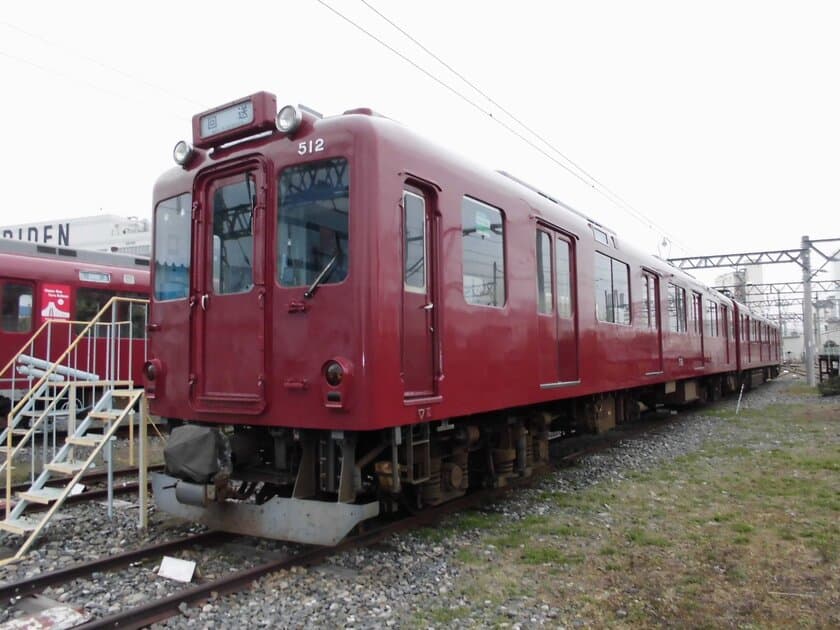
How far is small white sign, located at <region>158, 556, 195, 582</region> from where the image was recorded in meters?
4.52

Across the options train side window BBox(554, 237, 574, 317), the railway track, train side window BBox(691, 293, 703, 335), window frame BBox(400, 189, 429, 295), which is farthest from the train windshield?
train side window BBox(691, 293, 703, 335)

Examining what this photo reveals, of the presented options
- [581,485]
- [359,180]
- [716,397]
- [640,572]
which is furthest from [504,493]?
[716,397]

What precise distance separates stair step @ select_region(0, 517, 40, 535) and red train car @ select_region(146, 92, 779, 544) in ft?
3.21

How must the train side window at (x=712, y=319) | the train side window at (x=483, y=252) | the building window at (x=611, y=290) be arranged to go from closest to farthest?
the train side window at (x=483, y=252)
the building window at (x=611, y=290)
the train side window at (x=712, y=319)

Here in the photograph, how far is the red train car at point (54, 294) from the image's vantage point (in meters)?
11.4

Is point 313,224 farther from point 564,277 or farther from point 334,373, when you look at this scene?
point 564,277

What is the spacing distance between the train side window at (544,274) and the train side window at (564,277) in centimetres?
19

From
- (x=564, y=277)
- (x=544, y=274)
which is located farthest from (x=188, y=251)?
(x=564, y=277)

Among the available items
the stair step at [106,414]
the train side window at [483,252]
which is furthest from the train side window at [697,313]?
the stair step at [106,414]

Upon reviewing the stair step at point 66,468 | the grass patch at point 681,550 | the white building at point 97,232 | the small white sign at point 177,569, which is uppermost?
the white building at point 97,232

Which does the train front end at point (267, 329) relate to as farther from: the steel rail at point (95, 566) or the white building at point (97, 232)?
the white building at point (97, 232)

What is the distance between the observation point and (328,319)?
459 centimetres

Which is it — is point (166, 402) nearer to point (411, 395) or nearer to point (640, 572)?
point (411, 395)

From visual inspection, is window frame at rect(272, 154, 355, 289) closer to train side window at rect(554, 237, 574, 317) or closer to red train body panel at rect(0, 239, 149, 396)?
train side window at rect(554, 237, 574, 317)
